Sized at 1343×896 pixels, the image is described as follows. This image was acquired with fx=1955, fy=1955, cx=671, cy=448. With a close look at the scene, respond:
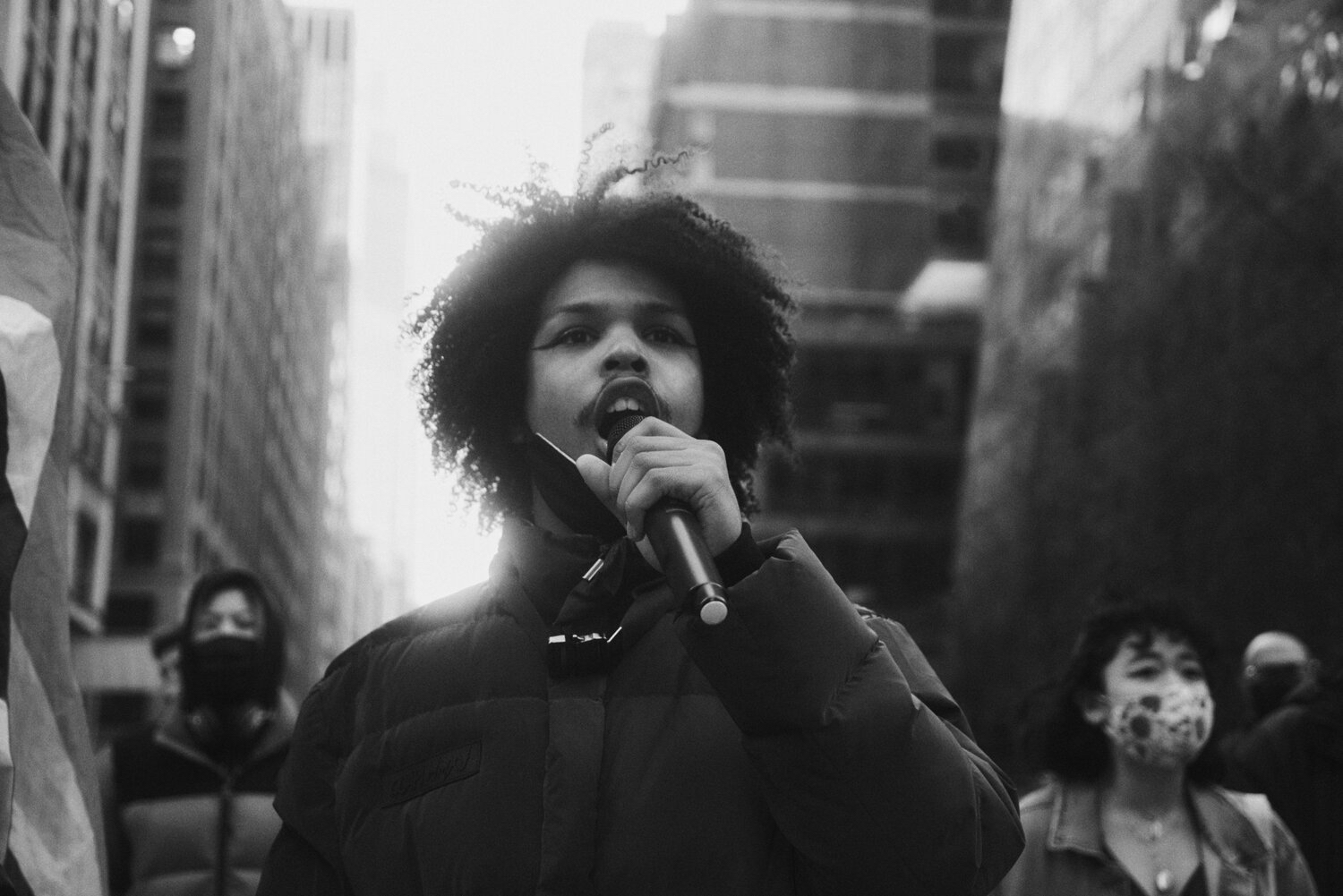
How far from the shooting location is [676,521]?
245 cm

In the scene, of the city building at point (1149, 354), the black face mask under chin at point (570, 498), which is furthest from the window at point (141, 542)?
the black face mask under chin at point (570, 498)

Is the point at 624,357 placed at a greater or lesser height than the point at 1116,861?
greater

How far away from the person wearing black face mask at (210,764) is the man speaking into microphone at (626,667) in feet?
9.76

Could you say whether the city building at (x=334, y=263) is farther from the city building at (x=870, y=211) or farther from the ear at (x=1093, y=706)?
the ear at (x=1093, y=706)

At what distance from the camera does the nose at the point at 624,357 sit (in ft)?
10.5

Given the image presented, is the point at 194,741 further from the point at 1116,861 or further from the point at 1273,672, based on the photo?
the point at 1273,672

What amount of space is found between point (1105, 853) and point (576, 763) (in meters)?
3.33

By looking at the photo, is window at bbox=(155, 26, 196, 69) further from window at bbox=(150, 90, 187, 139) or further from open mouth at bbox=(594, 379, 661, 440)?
open mouth at bbox=(594, 379, 661, 440)

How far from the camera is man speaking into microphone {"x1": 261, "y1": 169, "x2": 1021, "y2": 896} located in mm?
2561

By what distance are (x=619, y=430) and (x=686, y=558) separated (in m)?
0.59

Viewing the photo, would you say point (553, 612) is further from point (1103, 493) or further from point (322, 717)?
point (1103, 493)

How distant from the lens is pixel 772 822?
282cm

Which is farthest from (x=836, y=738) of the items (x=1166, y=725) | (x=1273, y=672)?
(x=1273, y=672)

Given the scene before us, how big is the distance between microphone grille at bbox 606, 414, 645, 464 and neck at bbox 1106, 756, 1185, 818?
3312 mm
